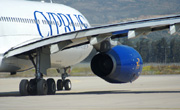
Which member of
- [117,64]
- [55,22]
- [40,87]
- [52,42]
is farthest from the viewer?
[55,22]

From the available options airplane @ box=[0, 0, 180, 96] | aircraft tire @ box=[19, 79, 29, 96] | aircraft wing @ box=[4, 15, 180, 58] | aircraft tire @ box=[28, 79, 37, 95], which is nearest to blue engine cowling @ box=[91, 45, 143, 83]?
airplane @ box=[0, 0, 180, 96]

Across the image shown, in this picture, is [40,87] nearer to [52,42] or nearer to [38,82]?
[38,82]

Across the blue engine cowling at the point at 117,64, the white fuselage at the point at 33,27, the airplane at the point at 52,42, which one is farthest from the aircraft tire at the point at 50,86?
the blue engine cowling at the point at 117,64

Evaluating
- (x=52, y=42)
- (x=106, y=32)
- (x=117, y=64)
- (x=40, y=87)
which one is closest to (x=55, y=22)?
(x=117, y=64)

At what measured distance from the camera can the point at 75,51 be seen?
21.4 meters

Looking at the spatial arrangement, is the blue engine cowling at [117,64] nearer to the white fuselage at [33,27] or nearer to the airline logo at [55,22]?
the white fuselage at [33,27]

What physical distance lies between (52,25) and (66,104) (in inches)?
276

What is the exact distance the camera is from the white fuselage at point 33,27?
17469mm

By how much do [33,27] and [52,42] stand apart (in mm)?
2721

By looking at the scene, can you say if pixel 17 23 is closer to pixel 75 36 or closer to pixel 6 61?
pixel 6 61

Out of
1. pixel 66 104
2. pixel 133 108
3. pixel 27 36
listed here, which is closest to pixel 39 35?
pixel 27 36

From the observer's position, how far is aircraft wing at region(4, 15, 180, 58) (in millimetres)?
15758

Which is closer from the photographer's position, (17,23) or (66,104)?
(66,104)

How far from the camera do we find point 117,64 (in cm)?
1864
